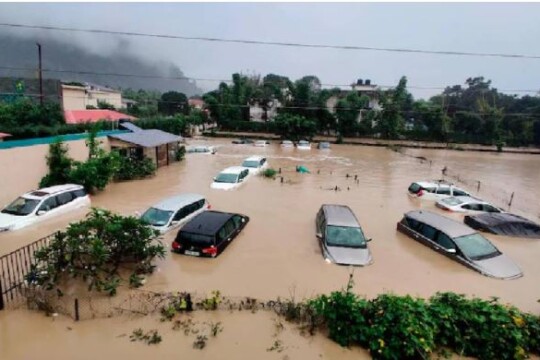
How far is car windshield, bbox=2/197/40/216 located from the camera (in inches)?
517

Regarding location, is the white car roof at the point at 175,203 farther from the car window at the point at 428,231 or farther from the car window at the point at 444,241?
the car window at the point at 444,241

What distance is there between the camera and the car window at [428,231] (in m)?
12.9

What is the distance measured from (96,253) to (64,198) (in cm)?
711

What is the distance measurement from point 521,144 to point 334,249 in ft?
197

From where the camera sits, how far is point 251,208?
17984 millimetres

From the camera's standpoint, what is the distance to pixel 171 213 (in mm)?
13148

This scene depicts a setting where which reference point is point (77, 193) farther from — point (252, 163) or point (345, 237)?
point (252, 163)

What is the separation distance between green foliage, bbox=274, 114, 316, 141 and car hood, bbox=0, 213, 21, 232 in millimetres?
41976

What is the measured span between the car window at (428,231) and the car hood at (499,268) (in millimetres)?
1805

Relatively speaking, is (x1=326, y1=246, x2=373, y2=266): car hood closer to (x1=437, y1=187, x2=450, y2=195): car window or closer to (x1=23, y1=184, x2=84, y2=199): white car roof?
(x1=23, y1=184, x2=84, y2=199): white car roof

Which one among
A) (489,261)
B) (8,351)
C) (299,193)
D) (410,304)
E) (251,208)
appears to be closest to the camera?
(8,351)

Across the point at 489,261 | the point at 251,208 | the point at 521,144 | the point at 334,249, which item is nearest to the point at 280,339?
the point at 334,249

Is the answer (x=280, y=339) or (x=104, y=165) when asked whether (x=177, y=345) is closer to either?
(x=280, y=339)

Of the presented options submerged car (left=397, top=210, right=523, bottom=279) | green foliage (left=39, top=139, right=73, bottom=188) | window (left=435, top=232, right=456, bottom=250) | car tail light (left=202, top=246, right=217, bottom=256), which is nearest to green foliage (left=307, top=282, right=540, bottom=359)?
submerged car (left=397, top=210, right=523, bottom=279)
